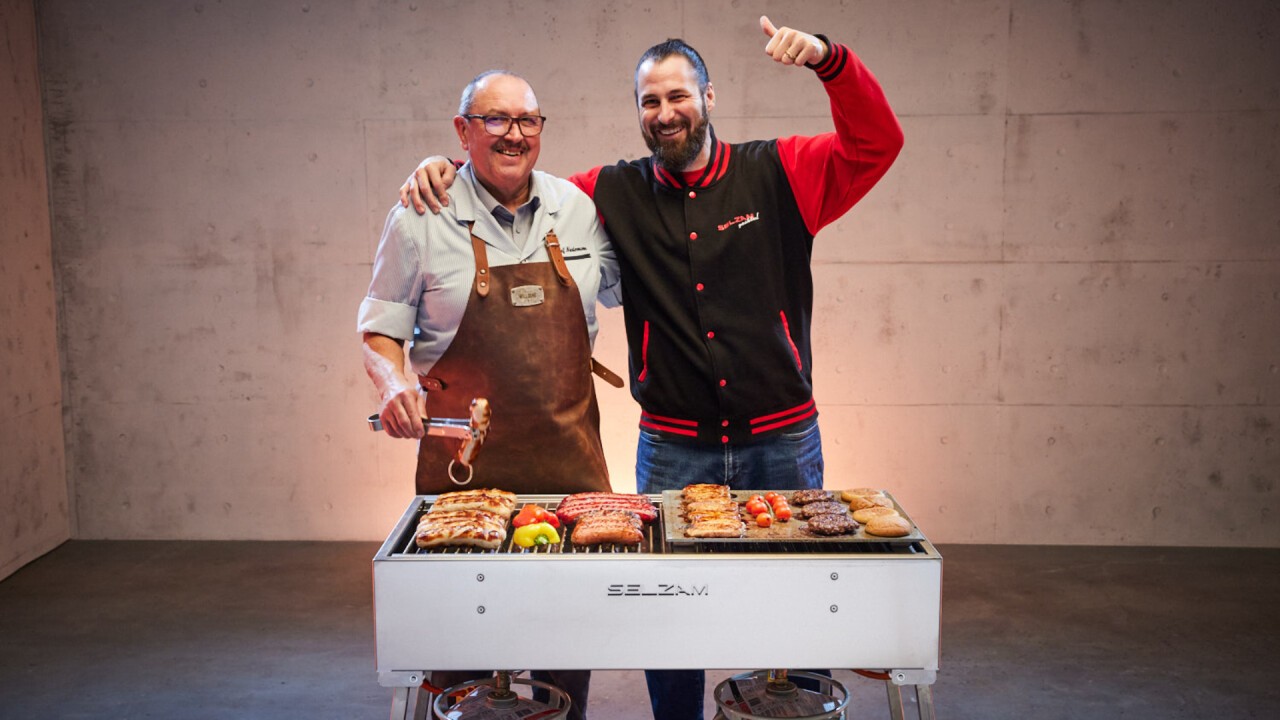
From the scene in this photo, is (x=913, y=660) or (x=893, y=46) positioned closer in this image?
(x=913, y=660)

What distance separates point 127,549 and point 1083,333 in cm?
488

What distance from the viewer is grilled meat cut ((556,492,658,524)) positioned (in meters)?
2.44

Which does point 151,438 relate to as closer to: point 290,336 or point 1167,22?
point 290,336

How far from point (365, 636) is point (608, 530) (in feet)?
7.76

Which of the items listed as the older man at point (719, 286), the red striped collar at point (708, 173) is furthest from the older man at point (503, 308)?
the red striped collar at point (708, 173)

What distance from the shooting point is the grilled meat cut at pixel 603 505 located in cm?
244

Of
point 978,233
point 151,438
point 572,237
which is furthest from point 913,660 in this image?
point 151,438

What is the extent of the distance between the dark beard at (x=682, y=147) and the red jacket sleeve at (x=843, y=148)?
0.26 m

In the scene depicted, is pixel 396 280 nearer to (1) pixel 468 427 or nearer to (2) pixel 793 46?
(1) pixel 468 427

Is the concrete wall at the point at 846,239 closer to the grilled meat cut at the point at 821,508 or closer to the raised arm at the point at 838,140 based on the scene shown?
the raised arm at the point at 838,140

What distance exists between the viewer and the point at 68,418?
5.43 meters

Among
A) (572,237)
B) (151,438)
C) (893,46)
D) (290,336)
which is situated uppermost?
(893,46)

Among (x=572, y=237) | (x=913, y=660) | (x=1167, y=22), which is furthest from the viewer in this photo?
(x=1167, y=22)

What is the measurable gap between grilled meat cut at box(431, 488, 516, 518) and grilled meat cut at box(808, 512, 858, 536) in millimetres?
697
